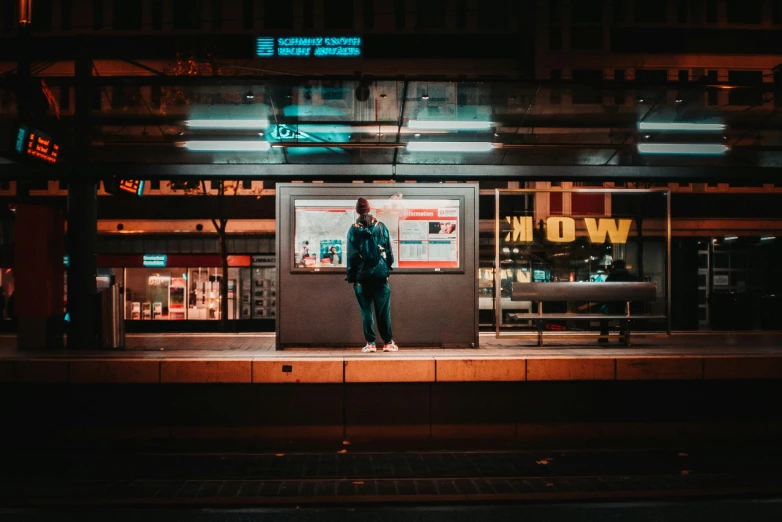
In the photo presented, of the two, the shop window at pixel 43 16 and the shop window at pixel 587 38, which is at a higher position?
the shop window at pixel 43 16

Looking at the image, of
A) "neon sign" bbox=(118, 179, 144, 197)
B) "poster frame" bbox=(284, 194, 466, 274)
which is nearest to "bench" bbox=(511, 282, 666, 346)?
"poster frame" bbox=(284, 194, 466, 274)

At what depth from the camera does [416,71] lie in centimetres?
2353

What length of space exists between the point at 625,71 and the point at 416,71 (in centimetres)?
800

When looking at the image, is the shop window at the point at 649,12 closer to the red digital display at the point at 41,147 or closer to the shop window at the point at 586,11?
the shop window at the point at 586,11

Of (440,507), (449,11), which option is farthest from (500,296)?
(449,11)

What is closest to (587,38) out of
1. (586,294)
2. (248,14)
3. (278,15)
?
(278,15)

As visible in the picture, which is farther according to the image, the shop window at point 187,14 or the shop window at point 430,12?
the shop window at point 187,14

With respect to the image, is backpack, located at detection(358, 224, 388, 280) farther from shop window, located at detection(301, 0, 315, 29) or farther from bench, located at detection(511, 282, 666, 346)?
shop window, located at detection(301, 0, 315, 29)

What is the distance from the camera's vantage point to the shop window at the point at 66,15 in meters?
24.4

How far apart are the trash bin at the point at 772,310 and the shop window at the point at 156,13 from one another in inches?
938

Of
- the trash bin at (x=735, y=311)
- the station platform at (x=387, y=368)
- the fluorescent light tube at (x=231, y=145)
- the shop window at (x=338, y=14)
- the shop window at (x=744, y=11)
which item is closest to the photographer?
the station platform at (x=387, y=368)

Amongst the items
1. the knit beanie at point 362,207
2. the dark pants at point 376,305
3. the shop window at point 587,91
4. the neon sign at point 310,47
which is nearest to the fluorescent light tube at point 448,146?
the shop window at point 587,91

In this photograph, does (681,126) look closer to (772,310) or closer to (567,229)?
Result: (567,229)

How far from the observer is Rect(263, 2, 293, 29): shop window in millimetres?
24266
